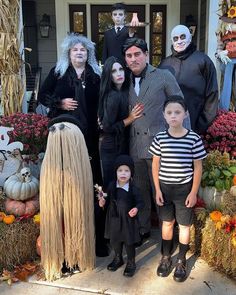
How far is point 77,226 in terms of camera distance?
108 inches

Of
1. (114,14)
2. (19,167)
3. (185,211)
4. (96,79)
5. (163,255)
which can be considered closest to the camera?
(185,211)

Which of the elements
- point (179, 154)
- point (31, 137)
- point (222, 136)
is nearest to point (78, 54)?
point (31, 137)

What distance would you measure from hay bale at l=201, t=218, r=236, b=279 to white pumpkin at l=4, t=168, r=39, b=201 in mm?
1499

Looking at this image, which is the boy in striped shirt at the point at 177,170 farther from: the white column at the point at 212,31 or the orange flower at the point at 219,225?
the white column at the point at 212,31

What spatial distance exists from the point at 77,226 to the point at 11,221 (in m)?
0.67

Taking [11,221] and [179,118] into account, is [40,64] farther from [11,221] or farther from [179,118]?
[179,118]

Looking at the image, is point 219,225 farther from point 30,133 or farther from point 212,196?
point 30,133

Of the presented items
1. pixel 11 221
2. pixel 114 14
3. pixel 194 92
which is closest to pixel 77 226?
pixel 11 221

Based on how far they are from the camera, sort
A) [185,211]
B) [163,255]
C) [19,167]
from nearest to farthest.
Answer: [185,211] < [163,255] < [19,167]

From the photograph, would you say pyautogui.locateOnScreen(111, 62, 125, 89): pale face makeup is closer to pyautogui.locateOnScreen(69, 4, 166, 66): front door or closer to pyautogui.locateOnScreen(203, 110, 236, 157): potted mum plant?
pyautogui.locateOnScreen(203, 110, 236, 157): potted mum plant

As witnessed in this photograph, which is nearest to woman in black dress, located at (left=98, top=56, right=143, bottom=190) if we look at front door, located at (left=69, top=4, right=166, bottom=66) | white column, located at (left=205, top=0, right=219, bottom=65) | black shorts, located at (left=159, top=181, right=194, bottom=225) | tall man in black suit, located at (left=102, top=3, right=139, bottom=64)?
black shorts, located at (left=159, top=181, right=194, bottom=225)

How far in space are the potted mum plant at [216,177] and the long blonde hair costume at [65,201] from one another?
1.14 meters

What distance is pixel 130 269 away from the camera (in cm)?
291

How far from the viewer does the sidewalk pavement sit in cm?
272
